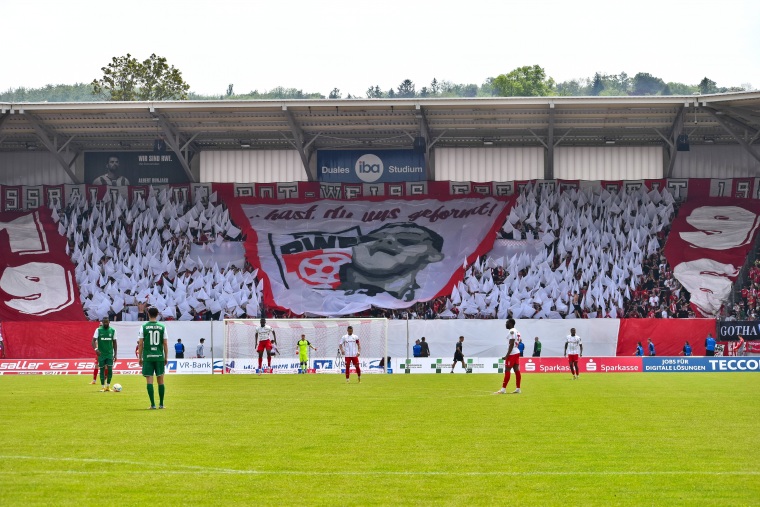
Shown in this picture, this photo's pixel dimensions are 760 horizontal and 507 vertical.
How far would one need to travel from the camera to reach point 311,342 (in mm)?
49219

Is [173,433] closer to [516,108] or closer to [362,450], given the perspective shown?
[362,450]

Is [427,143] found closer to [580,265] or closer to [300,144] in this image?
[300,144]

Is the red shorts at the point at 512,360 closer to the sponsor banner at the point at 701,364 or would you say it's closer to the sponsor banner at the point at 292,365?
the sponsor banner at the point at 292,365

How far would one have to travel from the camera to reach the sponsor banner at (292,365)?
152ft

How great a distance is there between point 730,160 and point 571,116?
11.4 metres

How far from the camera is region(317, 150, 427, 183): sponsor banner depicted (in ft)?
203

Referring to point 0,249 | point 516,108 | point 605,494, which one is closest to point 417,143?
point 516,108

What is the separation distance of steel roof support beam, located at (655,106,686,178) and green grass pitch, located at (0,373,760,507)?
30684mm

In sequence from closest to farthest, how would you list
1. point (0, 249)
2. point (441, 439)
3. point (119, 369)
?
1. point (441, 439)
2. point (119, 369)
3. point (0, 249)

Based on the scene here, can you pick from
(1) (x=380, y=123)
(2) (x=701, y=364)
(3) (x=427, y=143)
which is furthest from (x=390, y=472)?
(3) (x=427, y=143)

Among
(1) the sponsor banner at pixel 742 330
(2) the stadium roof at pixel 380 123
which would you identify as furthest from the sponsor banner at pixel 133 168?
(1) the sponsor banner at pixel 742 330

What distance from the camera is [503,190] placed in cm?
6034

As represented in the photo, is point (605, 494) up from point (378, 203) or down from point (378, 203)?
down

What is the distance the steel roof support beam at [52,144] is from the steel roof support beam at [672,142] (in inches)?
1307
